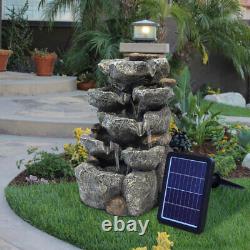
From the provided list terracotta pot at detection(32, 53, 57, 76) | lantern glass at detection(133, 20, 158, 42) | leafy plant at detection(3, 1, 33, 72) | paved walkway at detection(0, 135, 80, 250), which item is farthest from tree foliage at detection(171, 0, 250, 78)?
paved walkway at detection(0, 135, 80, 250)

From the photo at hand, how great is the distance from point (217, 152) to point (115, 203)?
2.05m

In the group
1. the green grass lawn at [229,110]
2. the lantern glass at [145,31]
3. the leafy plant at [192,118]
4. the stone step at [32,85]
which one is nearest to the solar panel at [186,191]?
the lantern glass at [145,31]

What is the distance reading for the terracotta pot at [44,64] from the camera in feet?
36.3

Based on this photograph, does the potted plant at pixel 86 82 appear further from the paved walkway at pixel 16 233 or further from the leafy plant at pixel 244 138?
the paved walkway at pixel 16 233

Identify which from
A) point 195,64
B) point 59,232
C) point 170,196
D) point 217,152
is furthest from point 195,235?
point 195,64

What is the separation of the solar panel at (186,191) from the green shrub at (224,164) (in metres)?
1.27

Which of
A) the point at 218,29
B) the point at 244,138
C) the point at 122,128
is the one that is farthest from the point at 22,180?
the point at 218,29

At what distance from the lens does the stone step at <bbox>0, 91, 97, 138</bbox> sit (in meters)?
7.24

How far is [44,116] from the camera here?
7633 millimetres

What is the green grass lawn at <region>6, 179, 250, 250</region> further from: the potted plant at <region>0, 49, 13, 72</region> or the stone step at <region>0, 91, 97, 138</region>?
the potted plant at <region>0, 49, 13, 72</region>

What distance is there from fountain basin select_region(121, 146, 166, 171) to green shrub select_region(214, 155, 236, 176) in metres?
1.31

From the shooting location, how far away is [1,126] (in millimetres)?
7422

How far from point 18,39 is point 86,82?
280cm

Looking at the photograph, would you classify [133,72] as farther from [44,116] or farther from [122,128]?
[44,116]
